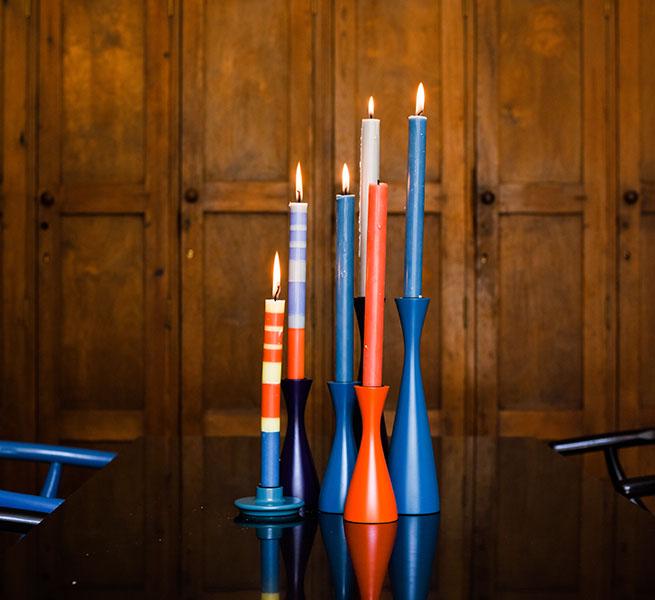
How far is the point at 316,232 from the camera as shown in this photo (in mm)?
3080

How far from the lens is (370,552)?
81cm

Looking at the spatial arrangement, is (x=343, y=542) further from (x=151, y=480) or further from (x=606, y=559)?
(x=151, y=480)

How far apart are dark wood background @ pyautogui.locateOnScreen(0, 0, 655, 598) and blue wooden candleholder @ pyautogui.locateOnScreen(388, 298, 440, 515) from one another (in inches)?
81.7

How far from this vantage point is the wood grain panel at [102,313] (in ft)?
10.2

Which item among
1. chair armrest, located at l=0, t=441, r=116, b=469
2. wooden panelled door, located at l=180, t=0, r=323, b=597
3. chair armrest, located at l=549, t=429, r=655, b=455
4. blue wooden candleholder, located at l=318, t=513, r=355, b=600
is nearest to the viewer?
blue wooden candleholder, located at l=318, t=513, r=355, b=600

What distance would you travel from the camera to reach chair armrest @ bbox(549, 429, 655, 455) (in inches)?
64.4


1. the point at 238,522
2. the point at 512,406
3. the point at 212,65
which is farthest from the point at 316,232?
the point at 238,522

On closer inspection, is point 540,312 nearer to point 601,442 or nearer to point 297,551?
point 601,442

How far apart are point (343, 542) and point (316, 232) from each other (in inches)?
89.2

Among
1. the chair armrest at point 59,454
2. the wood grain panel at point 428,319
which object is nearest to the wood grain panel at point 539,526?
the chair armrest at point 59,454

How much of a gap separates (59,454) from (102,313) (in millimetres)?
1634

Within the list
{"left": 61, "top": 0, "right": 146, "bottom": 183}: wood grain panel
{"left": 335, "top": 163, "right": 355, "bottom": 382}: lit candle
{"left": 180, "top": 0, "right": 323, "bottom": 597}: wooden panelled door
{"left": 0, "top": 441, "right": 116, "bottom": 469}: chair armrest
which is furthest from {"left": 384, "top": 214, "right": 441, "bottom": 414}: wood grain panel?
{"left": 335, "top": 163, "right": 355, "bottom": 382}: lit candle

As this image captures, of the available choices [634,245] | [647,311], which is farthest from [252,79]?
[647,311]

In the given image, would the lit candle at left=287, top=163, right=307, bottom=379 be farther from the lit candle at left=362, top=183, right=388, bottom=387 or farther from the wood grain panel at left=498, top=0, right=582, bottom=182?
the wood grain panel at left=498, top=0, right=582, bottom=182
